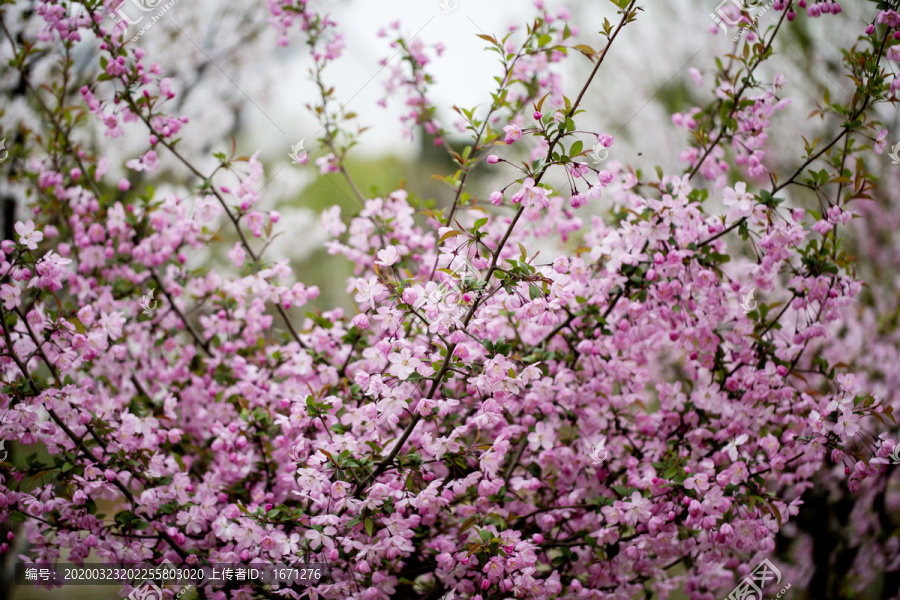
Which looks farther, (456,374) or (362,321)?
(456,374)

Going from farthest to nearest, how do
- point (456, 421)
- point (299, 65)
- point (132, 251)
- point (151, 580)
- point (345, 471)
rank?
point (299, 65), point (132, 251), point (456, 421), point (151, 580), point (345, 471)

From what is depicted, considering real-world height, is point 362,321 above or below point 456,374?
below

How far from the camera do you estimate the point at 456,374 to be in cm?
187

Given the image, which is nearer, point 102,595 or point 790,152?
point 102,595

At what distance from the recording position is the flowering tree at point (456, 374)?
4.86 feet

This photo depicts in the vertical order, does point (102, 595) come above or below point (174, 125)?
below

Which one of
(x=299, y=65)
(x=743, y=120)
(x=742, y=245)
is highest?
(x=299, y=65)

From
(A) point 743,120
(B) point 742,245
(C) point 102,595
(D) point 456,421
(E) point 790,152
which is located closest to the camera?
(D) point 456,421

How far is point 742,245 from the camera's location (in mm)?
4008

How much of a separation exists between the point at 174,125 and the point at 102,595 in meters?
4.01

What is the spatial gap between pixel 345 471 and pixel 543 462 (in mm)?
655

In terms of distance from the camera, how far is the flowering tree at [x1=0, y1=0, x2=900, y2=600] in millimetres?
1480

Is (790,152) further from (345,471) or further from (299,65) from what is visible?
(345,471)

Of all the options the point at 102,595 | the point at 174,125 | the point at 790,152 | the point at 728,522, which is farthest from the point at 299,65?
the point at 728,522
